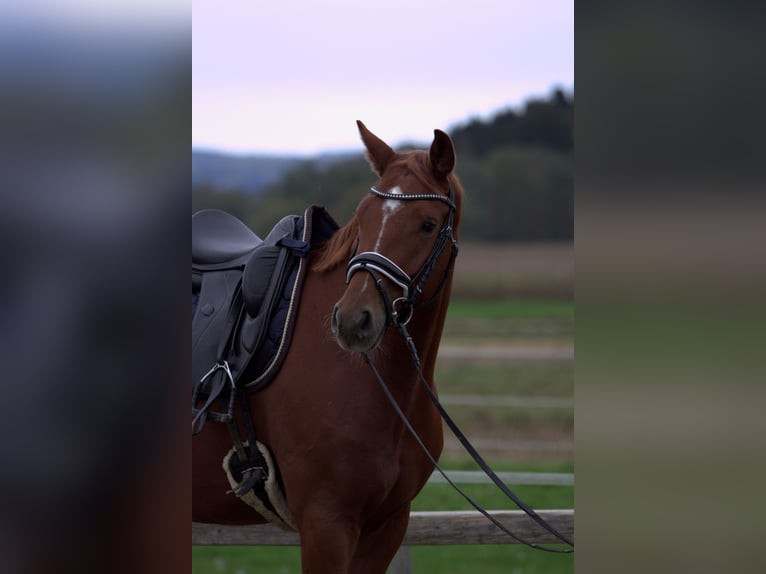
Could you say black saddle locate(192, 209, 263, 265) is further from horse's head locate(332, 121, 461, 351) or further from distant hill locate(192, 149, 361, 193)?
distant hill locate(192, 149, 361, 193)

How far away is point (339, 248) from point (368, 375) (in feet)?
1.47

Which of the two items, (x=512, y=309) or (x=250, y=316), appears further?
(x=512, y=309)

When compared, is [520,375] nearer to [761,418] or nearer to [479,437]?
[479,437]

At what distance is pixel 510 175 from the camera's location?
28156 millimetres

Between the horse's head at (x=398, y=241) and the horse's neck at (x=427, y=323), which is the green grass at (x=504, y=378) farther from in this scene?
the horse's head at (x=398, y=241)

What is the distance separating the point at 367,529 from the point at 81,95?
2.45 m

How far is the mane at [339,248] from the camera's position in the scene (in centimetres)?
289

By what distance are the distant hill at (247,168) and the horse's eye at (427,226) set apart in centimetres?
1877

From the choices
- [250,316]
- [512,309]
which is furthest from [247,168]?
[250,316]

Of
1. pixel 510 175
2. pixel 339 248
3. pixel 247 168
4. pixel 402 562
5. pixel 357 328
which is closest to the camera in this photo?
pixel 357 328

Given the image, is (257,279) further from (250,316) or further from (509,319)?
(509,319)

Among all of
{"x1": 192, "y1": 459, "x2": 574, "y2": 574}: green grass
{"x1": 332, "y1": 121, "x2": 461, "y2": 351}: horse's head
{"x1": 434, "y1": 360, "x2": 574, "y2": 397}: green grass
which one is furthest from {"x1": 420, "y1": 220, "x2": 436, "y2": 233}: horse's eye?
{"x1": 434, "y1": 360, "x2": 574, "y2": 397}: green grass

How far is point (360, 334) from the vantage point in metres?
2.44

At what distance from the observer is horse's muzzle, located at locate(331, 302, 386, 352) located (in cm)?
243
